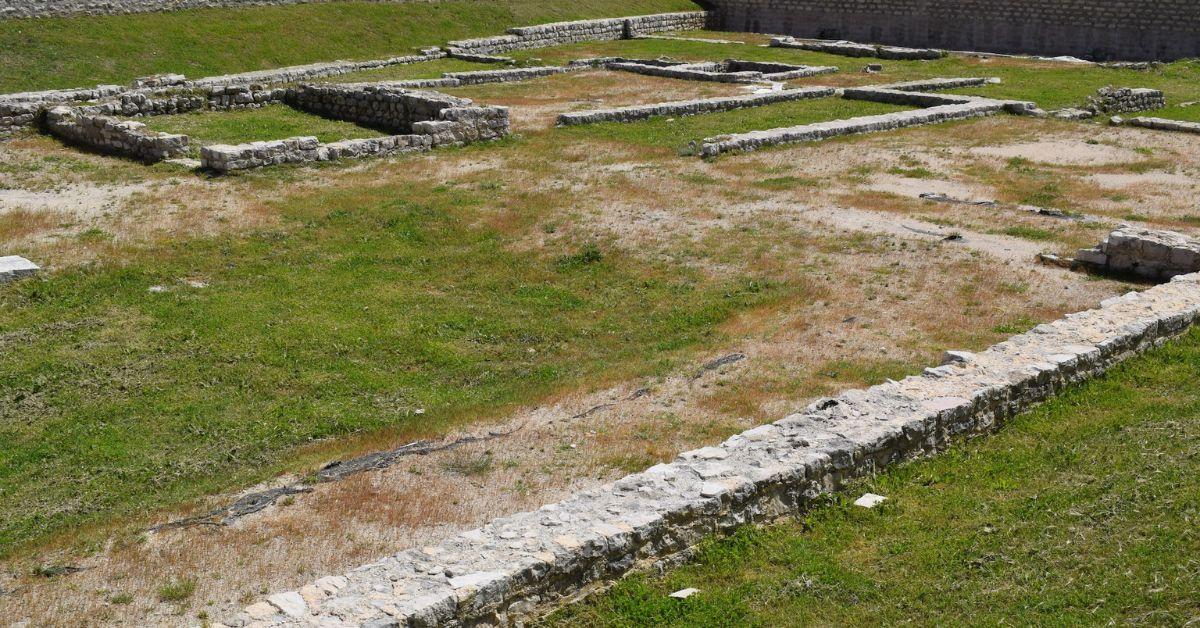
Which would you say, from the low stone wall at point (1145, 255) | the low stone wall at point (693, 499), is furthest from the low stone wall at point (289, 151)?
the low stone wall at point (693, 499)

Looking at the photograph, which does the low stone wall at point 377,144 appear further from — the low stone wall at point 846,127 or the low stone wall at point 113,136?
the low stone wall at point 846,127

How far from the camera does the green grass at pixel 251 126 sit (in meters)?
24.5

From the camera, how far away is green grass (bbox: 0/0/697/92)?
106 ft

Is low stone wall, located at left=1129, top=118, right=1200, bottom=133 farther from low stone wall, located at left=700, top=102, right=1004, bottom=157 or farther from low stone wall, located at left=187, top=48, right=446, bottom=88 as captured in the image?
low stone wall, located at left=187, top=48, right=446, bottom=88

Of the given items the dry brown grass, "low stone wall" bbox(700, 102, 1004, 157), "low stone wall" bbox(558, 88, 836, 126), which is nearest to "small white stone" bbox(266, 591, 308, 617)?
the dry brown grass

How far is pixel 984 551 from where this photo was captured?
753 centimetres

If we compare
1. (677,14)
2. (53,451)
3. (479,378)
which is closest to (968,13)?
(677,14)

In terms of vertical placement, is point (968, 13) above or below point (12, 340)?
above

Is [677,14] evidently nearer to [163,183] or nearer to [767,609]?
[163,183]

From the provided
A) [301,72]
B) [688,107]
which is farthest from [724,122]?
[301,72]

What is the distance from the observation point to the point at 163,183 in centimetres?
2016

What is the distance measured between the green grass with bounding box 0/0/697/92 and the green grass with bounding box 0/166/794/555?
58.9ft

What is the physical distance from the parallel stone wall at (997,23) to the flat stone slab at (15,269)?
37.2m

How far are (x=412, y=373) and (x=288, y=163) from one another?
10.6m
